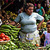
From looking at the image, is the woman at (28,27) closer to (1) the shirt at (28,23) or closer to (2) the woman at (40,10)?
(1) the shirt at (28,23)

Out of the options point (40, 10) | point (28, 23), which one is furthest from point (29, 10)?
point (40, 10)

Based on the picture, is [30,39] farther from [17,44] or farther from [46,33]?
[17,44]

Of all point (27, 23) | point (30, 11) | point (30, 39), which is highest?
point (30, 11)

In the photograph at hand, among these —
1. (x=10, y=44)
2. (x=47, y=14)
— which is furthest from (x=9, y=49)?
(x=47, y=14)

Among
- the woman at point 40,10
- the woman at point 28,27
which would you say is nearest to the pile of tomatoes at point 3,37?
the woman at point 28,27

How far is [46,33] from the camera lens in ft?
11.7

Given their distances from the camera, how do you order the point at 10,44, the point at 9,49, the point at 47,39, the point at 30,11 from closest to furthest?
the point at 9,49 → the point at 10,44 → the point at 47,39 → the point at 30,11

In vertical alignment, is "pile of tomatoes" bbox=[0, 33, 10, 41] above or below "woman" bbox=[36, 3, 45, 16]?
below

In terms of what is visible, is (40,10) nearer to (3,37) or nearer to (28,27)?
(28,27)

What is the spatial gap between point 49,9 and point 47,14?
26cm

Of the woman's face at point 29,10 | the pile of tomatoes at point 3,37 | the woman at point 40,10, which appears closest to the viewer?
the pile of tomatoes at point 3,37

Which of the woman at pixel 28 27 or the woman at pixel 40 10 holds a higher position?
the woman at pixel 40 10

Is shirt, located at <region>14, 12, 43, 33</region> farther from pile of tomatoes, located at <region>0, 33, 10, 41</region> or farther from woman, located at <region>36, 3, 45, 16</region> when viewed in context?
woman, located at <region>36, 3, 45, 16</region>

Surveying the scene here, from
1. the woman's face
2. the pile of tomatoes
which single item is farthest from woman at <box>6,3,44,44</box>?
the pile of tomatoes
